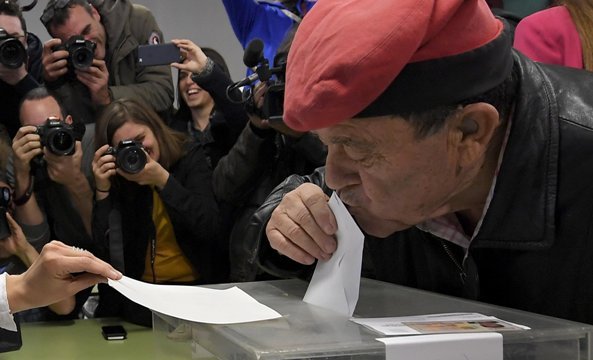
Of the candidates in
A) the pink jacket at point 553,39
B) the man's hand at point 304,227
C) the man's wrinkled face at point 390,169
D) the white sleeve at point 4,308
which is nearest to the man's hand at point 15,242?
the white sleeve at point 4,308

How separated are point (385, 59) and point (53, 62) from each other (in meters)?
1.93

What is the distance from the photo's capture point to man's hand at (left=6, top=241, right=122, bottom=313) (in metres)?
0.88

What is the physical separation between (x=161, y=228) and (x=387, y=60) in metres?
1.75

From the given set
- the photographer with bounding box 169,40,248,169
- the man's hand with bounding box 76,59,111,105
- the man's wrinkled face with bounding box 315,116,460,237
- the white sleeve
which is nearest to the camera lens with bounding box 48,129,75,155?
the man's hand with bounding box 76,59,111,105

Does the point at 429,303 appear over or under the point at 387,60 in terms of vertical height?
under

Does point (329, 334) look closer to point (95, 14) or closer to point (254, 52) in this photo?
point (254, 52)

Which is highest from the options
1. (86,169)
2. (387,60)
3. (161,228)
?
(387,60)

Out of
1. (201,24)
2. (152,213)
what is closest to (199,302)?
(152,213)

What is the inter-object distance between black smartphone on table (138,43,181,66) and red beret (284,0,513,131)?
5.74ft

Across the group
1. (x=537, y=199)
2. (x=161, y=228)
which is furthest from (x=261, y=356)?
(x=161, y=228)

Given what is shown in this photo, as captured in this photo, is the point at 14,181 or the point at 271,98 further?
the point at 14,181

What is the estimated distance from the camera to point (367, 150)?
0.74 m

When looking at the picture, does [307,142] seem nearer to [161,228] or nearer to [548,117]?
[161,228]

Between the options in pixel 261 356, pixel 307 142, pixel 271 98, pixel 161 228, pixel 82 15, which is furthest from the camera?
pixel 82 15
